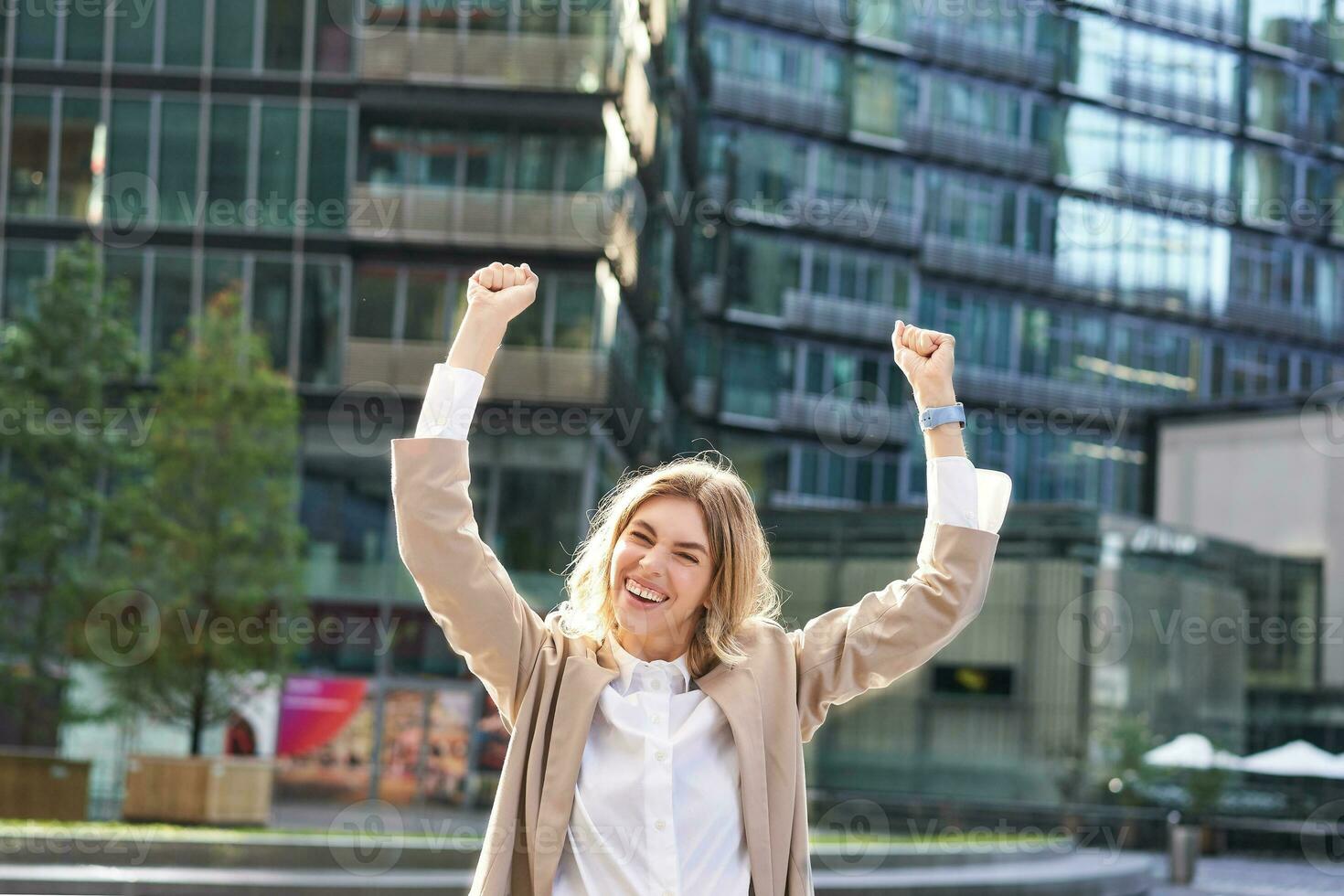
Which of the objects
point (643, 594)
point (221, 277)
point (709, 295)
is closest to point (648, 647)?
point (643, 594)

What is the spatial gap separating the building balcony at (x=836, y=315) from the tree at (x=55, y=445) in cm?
2519

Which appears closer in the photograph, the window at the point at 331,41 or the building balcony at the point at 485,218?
the building balcony at the point at 485,218

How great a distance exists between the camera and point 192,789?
17641 mm

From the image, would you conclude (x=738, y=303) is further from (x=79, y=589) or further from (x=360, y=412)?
(x=79, y=589)

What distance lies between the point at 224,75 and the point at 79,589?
1082cm

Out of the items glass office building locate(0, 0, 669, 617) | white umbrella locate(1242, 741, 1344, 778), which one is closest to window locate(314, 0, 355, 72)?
glass office building locate(0, 0, 669, 617)

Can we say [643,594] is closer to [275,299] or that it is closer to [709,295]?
[275,299]

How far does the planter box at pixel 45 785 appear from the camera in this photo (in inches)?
693

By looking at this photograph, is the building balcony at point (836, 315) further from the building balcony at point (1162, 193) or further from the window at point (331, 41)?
the window at point (331, 41)

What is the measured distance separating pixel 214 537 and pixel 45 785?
470 centimetres

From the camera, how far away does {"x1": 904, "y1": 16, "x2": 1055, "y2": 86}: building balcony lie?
47406 millimetres

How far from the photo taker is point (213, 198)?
95.1 ft

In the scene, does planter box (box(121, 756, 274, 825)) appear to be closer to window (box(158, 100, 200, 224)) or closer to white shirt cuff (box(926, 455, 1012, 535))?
window (box(158, 100, 200, 224))

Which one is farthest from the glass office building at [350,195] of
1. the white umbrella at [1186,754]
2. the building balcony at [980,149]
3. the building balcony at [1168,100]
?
the building balcony at [1168,100]
